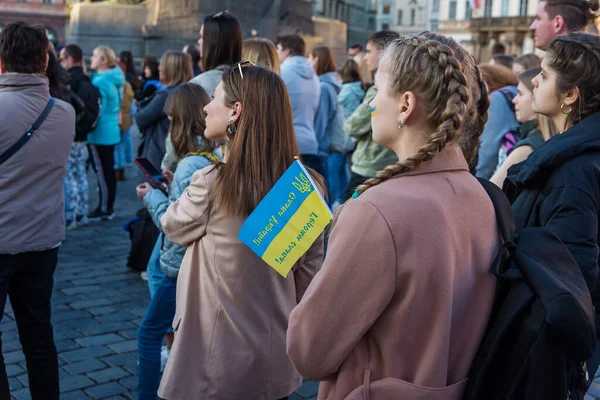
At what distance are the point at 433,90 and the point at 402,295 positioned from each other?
0.50 m

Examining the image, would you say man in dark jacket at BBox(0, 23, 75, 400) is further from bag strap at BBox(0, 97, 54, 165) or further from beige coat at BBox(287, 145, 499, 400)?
beige coat at BBox(287, 145, 499, 400)

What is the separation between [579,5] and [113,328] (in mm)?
3877

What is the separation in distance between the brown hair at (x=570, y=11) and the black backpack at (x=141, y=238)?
3.67 m

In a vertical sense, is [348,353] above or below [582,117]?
below

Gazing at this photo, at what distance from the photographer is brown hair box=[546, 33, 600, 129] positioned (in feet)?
9.43

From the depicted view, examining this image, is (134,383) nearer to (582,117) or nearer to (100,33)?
(582,117)

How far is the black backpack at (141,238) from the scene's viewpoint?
665 centimetres

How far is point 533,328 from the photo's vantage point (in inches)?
68.4

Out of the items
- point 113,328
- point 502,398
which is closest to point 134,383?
point 113,328

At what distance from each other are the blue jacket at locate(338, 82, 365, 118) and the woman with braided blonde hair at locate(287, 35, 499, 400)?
7.36 meters

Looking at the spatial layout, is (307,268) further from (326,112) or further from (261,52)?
(326,112)

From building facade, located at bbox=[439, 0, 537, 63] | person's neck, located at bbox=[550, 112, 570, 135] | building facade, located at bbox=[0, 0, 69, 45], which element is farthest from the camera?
building facade, located at bbox=[439, 0, 537, 63]

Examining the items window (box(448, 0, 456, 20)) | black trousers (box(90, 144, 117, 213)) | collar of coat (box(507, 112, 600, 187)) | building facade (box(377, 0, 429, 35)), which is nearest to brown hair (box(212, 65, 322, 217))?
collar of coat (box(507, 112, 600, 187))

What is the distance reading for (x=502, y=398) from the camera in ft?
5.86
